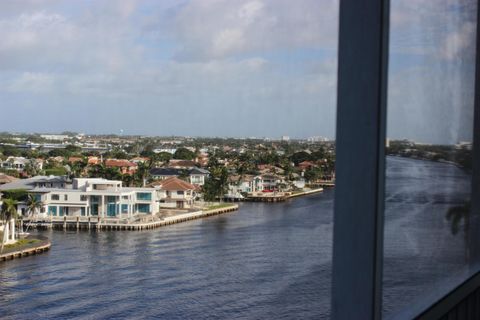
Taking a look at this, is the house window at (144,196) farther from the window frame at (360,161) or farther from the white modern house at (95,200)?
the window frame at (360,161)

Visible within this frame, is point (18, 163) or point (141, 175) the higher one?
point (18, 163)

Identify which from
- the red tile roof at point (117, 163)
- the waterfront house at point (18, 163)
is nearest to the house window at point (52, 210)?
the waterfront house at point (18, 163)

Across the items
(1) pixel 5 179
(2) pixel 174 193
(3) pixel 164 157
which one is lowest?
(2) pixel 174 193

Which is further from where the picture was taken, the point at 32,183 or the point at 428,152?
the point at 32,183

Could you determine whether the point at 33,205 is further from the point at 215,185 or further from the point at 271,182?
the point at 271,182

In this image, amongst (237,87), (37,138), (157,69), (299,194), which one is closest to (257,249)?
(299,194)

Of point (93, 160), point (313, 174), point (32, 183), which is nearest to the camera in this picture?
point (313, 174)

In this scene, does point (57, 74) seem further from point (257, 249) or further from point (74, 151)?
point (257, 249)

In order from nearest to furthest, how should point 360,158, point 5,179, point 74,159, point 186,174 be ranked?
point 360,158, point 5,179, point 74,159, point 186,174

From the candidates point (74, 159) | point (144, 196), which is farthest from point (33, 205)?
point (74, 159)
